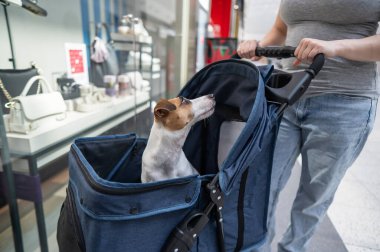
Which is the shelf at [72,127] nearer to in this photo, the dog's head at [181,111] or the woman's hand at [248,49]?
the dog's head at [181,111]

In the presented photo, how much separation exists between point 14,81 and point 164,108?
640mm

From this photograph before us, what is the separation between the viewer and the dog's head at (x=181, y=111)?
0.86 meters

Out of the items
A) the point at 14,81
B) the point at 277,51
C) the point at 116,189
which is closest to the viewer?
the point at 116,189

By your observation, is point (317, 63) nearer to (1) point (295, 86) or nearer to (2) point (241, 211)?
(1) point (295, 86)

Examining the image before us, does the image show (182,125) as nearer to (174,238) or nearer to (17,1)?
(174,238)

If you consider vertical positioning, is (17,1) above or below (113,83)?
above

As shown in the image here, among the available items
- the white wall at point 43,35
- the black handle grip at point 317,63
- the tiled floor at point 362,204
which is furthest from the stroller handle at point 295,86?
the white wall at point 43,35

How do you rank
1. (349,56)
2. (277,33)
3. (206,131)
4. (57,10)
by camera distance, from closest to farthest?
(349,56) → (206,131) → (277,33) → (57,10)

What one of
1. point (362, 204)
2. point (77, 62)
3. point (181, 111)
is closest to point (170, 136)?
point (181, 111)

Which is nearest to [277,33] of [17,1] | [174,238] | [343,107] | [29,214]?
[343,107]

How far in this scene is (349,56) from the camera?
0.74m

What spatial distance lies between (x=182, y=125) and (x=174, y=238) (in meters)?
0.42

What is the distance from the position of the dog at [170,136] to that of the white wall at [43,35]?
688mm

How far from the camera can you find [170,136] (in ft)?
2.87
